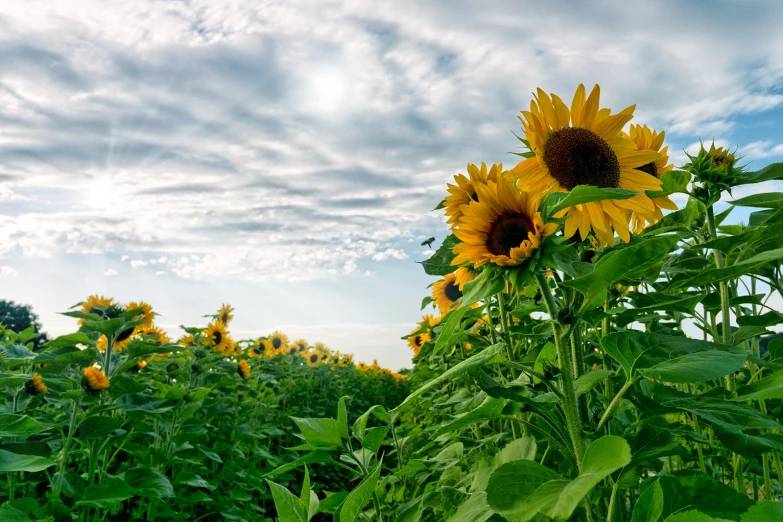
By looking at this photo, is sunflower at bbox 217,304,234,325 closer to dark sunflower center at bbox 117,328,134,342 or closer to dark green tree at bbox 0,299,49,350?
dark sunflower center at bbox 117,328,134,342

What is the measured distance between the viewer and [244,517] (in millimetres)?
3473

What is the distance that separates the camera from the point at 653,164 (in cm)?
160

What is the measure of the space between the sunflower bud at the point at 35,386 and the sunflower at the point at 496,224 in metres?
2.03

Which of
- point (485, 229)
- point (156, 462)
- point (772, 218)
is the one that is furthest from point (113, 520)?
point (772, 218)

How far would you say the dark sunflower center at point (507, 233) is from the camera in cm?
120

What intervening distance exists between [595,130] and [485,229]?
0.42 metres

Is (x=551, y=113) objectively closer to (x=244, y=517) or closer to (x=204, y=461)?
(x=244, y=517)

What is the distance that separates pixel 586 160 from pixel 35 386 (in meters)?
2.31

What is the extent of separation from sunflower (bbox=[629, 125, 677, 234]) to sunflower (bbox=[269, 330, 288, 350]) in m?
6.55

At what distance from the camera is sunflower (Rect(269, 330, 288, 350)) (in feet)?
25.6

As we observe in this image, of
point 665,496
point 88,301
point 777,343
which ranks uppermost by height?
point 88,301

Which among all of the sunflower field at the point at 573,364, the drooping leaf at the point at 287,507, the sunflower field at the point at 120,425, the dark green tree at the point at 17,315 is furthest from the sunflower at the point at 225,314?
the dark green tree at the point at 17,315

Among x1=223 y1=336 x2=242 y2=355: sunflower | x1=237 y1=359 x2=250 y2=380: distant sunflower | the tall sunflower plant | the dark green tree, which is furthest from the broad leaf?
the dark green tree

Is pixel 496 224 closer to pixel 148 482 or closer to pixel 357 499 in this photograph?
pixel 357 499
